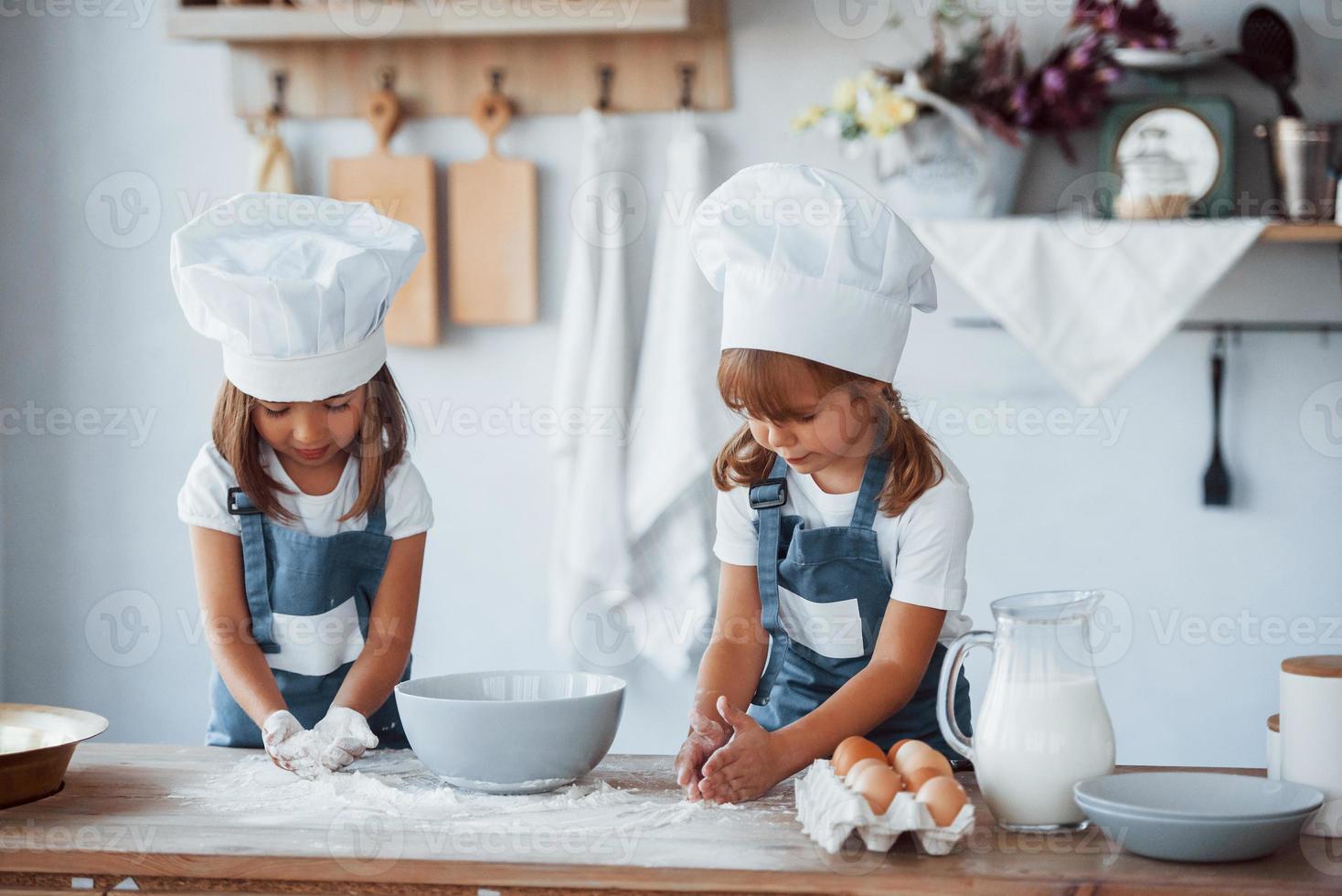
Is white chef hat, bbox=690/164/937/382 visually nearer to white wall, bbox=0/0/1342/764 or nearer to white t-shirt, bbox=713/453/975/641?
white t-shirt, bbox=713/453/975/641

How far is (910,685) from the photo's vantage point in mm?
1138

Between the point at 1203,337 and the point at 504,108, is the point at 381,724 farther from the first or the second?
the point at 1203,337

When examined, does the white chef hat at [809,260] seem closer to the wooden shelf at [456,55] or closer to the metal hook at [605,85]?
the wooden shelf at [456,55]

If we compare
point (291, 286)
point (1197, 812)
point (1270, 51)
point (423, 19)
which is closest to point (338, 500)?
point (291, 286)

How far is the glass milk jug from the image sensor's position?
2.87 feet

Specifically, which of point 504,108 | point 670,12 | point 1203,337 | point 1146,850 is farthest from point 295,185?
point 1146,850

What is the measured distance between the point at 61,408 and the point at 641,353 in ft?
3.44

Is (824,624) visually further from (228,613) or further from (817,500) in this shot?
(228,613)

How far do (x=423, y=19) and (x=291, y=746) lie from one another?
51.8 inches

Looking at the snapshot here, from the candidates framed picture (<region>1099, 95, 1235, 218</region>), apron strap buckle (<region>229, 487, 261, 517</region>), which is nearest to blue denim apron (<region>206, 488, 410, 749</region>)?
apron strap buckle (<region>229, 487, 261, 517</region>)

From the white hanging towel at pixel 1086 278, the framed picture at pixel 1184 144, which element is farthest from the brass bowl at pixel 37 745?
the framed picture at pixel 1184 144

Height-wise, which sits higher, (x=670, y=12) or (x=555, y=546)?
(x=670, y=12)

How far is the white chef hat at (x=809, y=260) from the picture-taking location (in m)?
1.08

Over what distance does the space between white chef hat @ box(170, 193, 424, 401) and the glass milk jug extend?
655 millimetres
